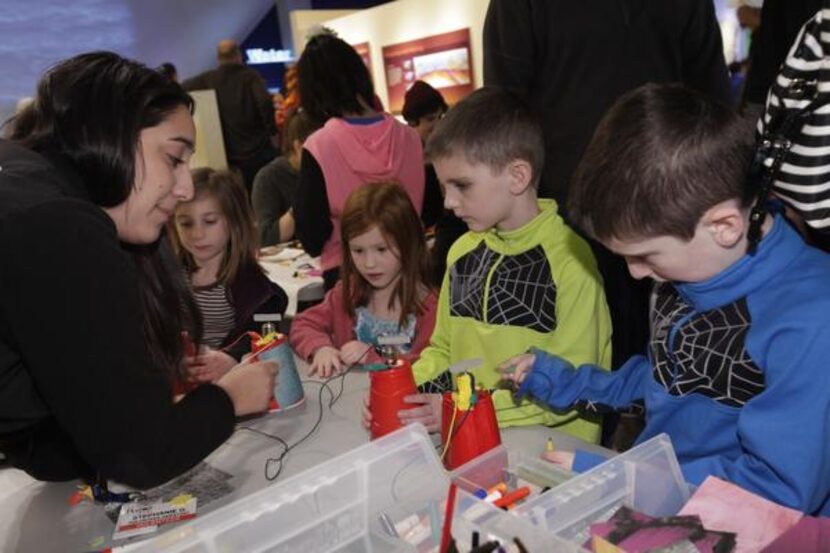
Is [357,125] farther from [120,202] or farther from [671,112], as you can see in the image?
[671,112]

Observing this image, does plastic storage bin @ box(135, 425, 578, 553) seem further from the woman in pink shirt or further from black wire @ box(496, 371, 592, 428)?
the woman in pink shirt

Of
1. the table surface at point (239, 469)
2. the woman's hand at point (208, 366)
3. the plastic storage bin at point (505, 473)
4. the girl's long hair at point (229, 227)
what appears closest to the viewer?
the plastic storage bin at point (505, 473)

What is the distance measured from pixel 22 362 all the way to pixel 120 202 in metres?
0.29

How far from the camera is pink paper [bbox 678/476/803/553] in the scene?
77 cm

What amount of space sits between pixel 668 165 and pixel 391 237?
3.40 feet

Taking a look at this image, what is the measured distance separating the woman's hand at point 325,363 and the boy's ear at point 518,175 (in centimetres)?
59

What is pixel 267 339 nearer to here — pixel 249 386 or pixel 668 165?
pixel 249 386

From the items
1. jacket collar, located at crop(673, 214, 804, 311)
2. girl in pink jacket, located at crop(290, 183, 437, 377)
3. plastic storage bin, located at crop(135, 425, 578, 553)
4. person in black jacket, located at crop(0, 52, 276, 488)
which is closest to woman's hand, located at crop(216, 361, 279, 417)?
person in black jacket, located at crop(0, 52, 276, 488)

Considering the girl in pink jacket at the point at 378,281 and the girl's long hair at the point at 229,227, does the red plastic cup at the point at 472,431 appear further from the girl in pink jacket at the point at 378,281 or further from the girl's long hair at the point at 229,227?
the girl's long hair at the point at 229,227

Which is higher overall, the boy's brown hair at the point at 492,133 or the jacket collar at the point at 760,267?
the boy's brown hair at the point at 492,133

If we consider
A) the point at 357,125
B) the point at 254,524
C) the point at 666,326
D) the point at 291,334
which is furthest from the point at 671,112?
the point at 357,125

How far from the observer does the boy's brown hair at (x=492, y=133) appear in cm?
145

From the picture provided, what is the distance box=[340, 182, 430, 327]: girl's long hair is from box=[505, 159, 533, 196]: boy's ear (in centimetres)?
52

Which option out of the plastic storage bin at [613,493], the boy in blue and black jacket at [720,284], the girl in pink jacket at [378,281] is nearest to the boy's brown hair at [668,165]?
the boy in blue and black jacket at [720,284]
